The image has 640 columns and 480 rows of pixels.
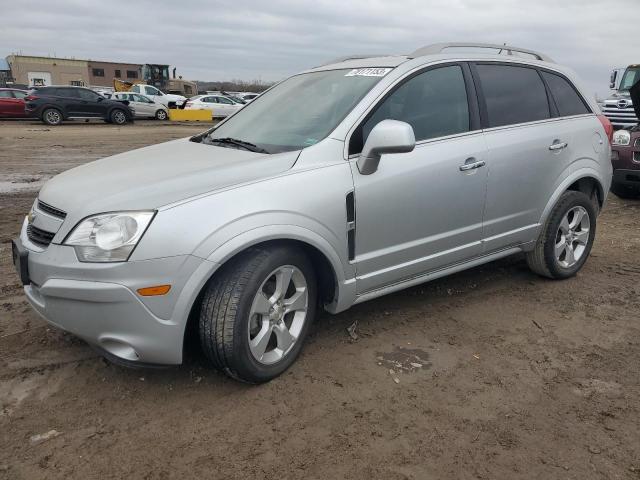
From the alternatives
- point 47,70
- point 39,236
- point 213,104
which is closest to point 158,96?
point 213,104

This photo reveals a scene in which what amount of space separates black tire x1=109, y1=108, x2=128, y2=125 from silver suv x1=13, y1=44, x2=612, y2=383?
67.8ft

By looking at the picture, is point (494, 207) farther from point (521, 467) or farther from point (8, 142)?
point (8, 142)

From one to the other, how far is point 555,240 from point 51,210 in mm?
3723

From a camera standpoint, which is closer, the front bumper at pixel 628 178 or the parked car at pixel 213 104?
the front bumper at pixel 628 178

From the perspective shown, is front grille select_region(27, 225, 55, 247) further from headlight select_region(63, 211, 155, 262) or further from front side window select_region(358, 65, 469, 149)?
front side window select_region(358, 65, 469, 149)

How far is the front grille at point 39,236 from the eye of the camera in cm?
283

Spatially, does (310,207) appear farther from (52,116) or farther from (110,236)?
(52,116)

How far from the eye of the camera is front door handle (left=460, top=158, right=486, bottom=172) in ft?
12.1

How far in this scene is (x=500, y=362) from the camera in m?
3.35

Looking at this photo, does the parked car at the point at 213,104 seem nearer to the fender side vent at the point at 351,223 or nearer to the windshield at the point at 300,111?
the windshield at the point at 300,111

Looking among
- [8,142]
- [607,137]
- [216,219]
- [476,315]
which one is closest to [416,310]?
[476,315]

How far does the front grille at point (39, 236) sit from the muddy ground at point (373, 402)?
777 millimetres

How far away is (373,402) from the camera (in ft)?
9.50

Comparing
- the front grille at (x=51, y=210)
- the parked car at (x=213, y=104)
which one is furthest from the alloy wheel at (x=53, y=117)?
the front grille at (x=51, y=210)
